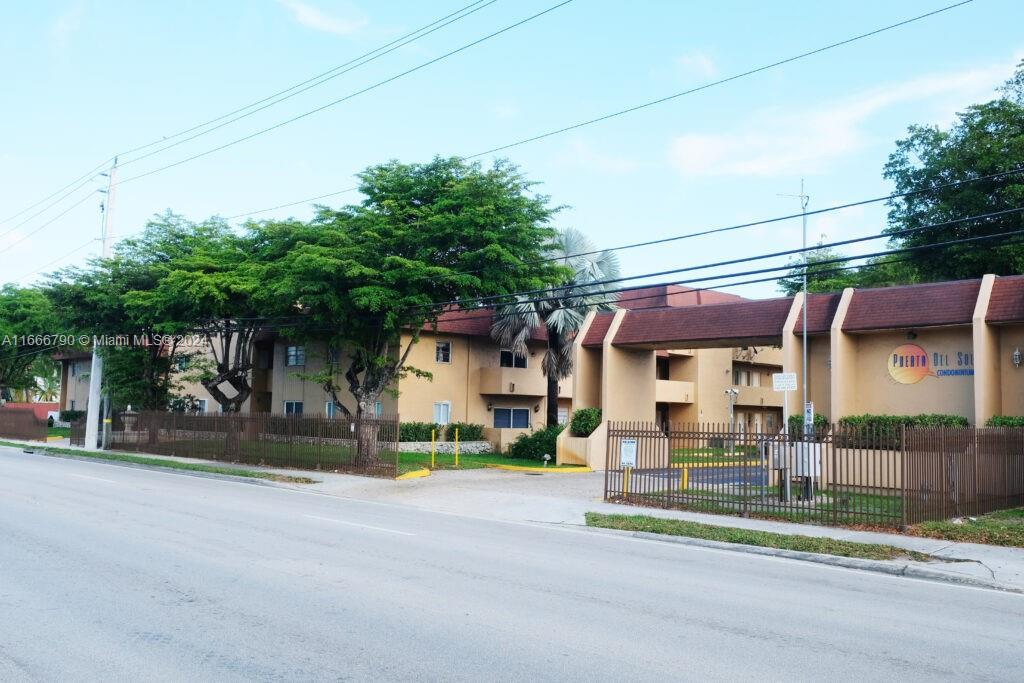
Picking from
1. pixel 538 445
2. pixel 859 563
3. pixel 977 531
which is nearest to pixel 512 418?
pixel 538 445

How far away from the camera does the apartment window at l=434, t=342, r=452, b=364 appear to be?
39.0 m

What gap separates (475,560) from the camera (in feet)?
36.7

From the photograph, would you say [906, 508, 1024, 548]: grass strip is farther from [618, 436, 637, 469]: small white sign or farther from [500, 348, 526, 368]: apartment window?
[500, 348, 526, 368]: apartment window

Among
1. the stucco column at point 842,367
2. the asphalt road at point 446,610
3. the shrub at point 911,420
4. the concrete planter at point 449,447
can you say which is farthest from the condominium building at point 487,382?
the asphalt road at point 446,610

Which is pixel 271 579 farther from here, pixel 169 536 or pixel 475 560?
pixel 169 536

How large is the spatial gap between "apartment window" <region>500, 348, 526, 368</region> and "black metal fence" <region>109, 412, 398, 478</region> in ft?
47.0

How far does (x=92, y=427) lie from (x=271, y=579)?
3187 centimetres

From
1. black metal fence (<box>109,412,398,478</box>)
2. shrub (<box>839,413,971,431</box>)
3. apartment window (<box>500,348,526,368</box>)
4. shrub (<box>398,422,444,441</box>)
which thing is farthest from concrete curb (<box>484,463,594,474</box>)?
apartment window (<box>500,348,526,368</box>)

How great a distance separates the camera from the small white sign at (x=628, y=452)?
19000 mm

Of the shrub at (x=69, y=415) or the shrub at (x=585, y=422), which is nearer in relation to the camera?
the shrub at (x=585, y=422)

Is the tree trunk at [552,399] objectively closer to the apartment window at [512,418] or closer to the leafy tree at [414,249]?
the apartment window at [512,418]

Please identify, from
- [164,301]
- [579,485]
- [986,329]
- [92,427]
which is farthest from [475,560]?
[92,427]

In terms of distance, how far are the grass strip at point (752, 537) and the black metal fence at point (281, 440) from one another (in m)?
11.2

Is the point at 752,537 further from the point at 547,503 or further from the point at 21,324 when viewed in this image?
the point at 21,324
